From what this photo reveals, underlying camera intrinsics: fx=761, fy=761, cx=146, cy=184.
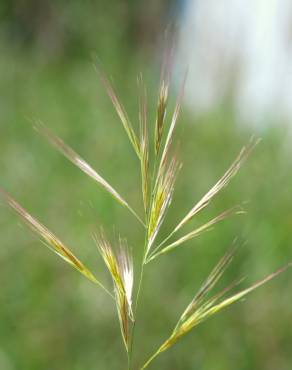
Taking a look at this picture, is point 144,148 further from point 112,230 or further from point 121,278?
point 112,230

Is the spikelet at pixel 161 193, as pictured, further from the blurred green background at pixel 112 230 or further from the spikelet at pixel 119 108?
the blurred green background at pixel 112 230

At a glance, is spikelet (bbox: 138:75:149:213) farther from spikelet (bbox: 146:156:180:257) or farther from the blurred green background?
the blurred green background

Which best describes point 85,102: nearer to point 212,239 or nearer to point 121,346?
point 212,239

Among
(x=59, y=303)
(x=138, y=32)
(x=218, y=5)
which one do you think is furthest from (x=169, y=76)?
(x=138, y=32)

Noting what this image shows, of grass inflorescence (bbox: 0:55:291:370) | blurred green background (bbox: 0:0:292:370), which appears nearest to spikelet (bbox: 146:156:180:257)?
grass inflorescence (bbox: 0:55:291:370)

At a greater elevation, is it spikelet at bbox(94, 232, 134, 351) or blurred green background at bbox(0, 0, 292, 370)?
spikelet at bbox(94, 232, 134, 351)

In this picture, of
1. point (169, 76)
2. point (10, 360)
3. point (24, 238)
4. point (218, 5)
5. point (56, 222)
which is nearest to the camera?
point (169, 76)

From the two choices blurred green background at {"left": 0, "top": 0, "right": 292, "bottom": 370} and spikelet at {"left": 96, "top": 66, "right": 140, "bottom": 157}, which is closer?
spikelet at {"left": 96, "top": 66, "right": 140, "bottom": 157}
